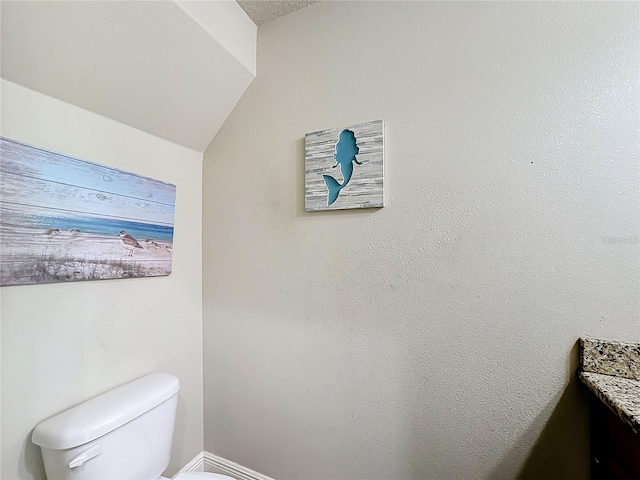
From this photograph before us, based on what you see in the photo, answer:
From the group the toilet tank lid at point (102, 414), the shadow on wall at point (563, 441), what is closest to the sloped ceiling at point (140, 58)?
the toilet tank lid at point (102, 414)

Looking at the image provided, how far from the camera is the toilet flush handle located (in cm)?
90

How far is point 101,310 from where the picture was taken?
116 cm

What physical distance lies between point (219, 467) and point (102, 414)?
2.83 feet

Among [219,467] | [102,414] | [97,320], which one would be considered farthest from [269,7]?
[219,467]

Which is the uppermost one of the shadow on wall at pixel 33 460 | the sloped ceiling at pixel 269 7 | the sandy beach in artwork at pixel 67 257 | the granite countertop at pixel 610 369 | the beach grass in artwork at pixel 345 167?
the sloped ceiling at pixel 269 7

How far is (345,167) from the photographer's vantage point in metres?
1.28

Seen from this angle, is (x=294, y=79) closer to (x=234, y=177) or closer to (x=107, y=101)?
(x=234, y=177)

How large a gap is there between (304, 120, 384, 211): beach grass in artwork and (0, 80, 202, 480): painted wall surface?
0.71 meters

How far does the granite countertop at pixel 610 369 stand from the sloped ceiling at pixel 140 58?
177 cm

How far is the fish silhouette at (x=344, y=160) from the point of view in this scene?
127 centimetres

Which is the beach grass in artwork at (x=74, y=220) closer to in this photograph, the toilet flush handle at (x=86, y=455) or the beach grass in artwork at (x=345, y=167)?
the toilet flush handle at (x=86, y=455)

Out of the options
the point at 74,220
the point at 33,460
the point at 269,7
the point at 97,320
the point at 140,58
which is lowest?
the point at 33,460

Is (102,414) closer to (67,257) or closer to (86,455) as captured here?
(86,455)

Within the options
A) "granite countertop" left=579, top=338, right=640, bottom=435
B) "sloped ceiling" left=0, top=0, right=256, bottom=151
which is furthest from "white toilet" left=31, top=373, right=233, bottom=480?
"granite countertop" left=579, top=338, right=640, bottom=435
